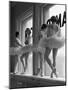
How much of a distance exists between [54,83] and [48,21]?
3.95 feet

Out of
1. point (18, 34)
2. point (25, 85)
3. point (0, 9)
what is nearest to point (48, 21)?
point (18, 34)

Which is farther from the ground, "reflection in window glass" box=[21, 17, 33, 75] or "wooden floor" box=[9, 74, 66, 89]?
"reflection in window glass" box=[21, 17, 33, 75]

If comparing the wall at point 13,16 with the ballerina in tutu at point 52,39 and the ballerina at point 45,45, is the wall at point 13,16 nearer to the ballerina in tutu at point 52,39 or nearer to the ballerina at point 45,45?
the ballerina at point 45,45

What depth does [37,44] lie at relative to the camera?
16.9 ft

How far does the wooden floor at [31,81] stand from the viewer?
4977mm

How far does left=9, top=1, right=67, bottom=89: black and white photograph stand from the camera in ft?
16.3

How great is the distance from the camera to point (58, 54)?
5.27m

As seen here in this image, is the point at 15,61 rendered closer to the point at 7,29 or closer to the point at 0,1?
the point at 7,29

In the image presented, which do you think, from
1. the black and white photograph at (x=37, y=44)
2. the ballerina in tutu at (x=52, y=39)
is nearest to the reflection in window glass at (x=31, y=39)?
the black and white photograph at (x=37, y=44)

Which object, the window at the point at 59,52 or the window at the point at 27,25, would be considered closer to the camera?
the window at the point at 27,25

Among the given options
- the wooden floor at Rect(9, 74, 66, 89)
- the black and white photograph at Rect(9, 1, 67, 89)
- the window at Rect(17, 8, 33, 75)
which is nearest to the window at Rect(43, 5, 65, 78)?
the black and white photograph at Rect(9, 1, 67, 89)

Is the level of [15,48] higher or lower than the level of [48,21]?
lower

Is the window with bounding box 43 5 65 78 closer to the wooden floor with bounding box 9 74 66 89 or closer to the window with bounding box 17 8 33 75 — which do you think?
the wooden floor with bounding box 9 74 66 89

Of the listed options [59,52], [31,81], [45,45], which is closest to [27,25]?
[45,45]
